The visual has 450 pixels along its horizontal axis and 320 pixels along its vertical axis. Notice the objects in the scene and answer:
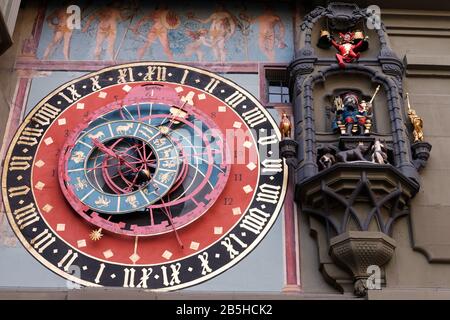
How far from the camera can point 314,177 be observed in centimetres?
945

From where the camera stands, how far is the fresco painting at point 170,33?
444 inches

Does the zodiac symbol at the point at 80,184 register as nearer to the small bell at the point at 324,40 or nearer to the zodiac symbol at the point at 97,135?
the zodiac symbol at the point at 97,135

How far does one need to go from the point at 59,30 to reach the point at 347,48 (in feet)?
13.6

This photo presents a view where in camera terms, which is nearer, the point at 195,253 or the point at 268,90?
the point at 195,253

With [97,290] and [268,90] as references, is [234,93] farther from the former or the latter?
A: [97,290]

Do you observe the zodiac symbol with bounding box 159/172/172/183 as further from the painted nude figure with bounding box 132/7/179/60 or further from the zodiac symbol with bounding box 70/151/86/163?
the painted nude figure with bounding box 132/7/179/60

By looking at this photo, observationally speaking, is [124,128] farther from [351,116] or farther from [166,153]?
[351,116]

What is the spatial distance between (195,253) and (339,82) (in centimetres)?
313

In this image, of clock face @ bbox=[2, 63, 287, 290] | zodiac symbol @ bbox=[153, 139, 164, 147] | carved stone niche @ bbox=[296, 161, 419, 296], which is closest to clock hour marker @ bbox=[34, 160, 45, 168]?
clock face @ bbox=[2, 63, 287, 290]
